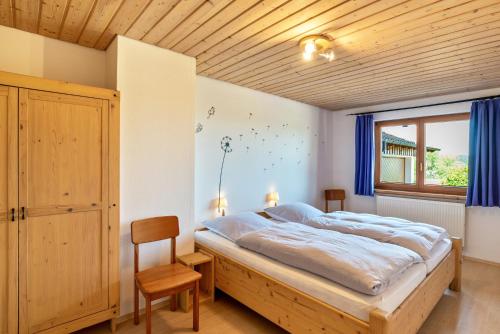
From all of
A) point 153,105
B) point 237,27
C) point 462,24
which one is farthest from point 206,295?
point 462,24

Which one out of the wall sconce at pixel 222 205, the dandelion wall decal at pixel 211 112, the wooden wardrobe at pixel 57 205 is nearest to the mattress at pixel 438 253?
the wall sconce at pixel 222 205

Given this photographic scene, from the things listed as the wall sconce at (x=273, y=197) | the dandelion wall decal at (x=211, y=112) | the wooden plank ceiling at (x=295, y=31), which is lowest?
the wall sconce at (x=273, y=197)

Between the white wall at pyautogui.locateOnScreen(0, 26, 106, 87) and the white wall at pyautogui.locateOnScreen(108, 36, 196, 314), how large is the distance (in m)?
0.20

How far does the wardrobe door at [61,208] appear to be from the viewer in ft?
6.00

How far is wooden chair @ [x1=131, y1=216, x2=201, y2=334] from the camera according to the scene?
6.61 feet

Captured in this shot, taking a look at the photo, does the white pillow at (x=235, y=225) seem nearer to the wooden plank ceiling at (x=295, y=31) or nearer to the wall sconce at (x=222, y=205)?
the wall sconce at (x=222, y=205)

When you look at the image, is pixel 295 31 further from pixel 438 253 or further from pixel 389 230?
pixel 438 253

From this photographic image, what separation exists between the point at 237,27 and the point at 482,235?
4.13m

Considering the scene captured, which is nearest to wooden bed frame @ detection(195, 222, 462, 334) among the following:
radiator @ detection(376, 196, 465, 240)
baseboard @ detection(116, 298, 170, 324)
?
baseboard @ detection(116, 298, 170, 324)

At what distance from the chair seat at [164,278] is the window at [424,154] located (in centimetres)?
373

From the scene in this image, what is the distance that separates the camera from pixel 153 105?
250 centimetres

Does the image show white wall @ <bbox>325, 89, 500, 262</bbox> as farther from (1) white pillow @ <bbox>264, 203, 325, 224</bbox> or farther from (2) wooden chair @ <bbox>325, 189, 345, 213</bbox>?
(1) white pillow @ <bbox>264, 203, 325, 224</bbox>

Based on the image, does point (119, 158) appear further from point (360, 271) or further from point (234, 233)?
point (360, 271)

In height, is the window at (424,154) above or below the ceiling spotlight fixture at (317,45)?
below
